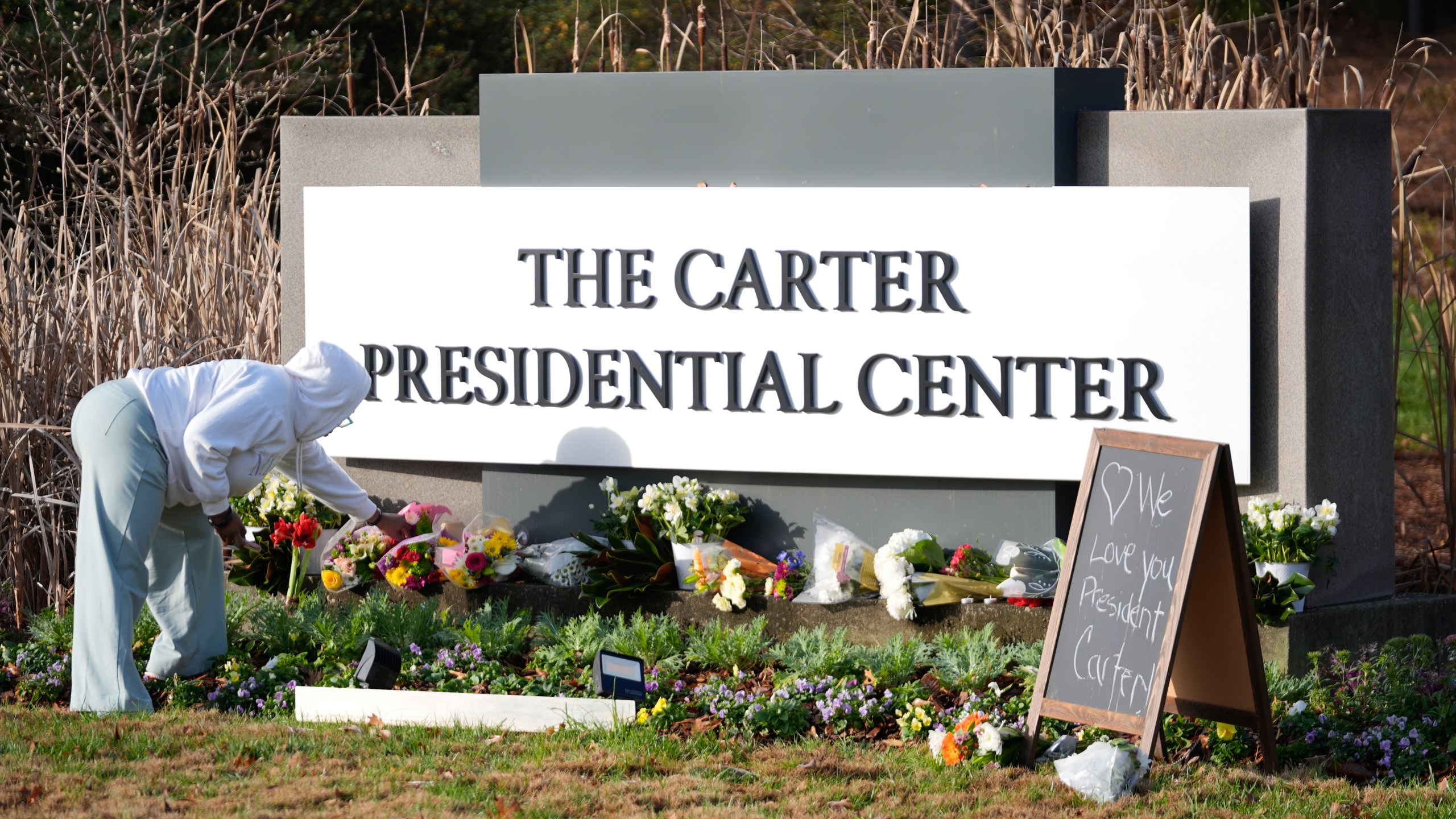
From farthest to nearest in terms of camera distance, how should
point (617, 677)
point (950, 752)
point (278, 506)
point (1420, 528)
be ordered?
point (1420, 528) < point (278, 506) < point (617, 677) < point (950, 752)

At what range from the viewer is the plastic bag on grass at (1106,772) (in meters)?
4.29

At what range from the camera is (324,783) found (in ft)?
14.6

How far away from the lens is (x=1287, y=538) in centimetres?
543

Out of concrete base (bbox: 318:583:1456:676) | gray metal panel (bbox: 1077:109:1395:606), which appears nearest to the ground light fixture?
concrete base (bbox: 318:583:1456:676)

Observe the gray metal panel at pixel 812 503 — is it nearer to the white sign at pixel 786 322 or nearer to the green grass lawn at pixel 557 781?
the white sign at pixel 786 322

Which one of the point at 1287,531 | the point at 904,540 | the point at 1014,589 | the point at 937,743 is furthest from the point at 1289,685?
the point at 904,540

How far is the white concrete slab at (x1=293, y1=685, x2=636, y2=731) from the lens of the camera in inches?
197

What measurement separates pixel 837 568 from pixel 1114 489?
142 cm

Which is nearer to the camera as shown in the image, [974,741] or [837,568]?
[974,741]

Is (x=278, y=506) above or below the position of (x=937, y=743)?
above

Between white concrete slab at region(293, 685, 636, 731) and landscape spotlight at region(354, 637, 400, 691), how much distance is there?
58mm

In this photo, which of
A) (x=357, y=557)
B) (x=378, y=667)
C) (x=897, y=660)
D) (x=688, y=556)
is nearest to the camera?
(x=897, y=660)

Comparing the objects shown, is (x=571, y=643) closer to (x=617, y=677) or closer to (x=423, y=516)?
(x=617, y=677)

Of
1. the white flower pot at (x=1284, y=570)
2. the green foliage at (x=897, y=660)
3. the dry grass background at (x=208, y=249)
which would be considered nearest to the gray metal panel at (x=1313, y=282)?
the white flower pot at (x=1284, y=570)
